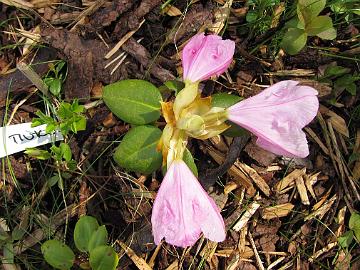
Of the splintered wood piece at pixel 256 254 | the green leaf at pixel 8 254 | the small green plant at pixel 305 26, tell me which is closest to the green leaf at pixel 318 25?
the small green plant at pixel 305 26

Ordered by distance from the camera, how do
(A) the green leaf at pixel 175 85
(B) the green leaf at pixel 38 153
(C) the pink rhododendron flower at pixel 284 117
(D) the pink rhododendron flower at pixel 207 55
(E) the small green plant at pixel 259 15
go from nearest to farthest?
(C) the pink rhododendron flower at pixel 284 117, (D) the pink rhododendron flower at pixel 207 55, (A) the green leaf at pixel 175 85, (B) the green leaf at pixel 38 153, (E) the small green plant at pixel 259 15

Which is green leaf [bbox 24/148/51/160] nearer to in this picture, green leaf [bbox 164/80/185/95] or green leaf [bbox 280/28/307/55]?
green leaf [bbox 164/80/185/95]

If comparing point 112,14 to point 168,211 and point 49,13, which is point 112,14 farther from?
point 168,211

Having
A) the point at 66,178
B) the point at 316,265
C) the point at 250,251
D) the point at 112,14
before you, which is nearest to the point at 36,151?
the point at 66,178

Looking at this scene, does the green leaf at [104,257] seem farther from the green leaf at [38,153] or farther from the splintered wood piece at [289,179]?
the splintered wood piece at [289,179]

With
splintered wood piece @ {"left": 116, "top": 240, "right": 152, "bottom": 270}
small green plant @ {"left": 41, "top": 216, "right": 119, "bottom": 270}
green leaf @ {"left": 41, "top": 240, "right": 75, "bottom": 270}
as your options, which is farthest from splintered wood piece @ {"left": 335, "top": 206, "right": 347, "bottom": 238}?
green leaf @ {"left": 41, "top": 240, "right": 75, "bottom": 270}

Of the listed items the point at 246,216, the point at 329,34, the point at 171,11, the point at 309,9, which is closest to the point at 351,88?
the point at 329,34

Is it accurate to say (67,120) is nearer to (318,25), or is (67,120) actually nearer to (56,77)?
(56,77)
